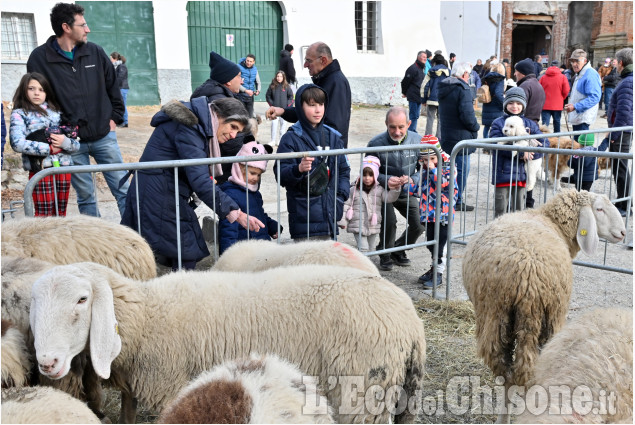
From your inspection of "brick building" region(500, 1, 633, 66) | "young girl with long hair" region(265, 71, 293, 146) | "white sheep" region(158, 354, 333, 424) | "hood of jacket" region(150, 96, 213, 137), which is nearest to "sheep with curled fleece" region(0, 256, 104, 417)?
"white sheep" region(158, 354, 333, 424)

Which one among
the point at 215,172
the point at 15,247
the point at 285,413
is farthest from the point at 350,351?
the point at 215,172

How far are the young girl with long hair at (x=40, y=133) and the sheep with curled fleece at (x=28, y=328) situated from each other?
2.49 metres

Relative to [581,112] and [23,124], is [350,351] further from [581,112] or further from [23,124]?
[581,112]

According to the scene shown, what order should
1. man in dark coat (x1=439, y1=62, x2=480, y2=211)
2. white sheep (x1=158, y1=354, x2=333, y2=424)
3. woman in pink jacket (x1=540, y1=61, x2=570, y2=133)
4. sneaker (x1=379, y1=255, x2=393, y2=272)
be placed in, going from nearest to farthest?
white sheep (x1=158, y1=354, x2=333, y2=424) → sneaker (x1=379, y1=255, x2=393, y2=272) → man in dark coat (x1=439, y1=62, x2=480, y2=211) → woman in pink jacket (x1=540, y1=61, x2=570, y2=133)

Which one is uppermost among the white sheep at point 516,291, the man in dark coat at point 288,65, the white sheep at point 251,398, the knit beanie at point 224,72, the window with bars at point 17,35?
the window with bars at point 17,35

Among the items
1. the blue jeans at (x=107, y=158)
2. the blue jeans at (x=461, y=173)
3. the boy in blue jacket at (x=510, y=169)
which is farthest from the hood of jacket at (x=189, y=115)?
the blue jeans at (x=461, y=173)

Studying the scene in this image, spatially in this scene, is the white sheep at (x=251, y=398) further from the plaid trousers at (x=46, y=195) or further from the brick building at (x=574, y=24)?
the brick building at (x=574, y=24)

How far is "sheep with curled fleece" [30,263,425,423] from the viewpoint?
8.30 ft

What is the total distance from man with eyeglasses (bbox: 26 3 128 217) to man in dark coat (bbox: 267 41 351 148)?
1.73 m

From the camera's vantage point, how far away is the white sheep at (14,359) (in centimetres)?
231

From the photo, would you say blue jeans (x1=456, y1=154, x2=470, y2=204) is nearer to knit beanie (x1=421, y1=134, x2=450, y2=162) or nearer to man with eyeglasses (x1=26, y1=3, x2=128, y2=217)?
knit beanie (x1=421, y1=134, x2=450, y2=162)

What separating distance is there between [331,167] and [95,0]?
14955mm

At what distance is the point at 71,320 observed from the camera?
7.80 feet

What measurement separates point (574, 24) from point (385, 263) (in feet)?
101
